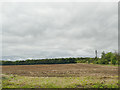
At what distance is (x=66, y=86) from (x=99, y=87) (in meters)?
1.32

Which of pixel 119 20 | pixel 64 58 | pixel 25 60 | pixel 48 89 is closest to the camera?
pixel 119 20

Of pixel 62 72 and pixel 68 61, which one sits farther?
pixel 68 61

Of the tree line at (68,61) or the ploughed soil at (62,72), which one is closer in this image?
the ploughed soil at (62,72)

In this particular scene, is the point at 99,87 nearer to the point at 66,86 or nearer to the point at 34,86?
the point at 66,86

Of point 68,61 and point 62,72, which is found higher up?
point 62,72

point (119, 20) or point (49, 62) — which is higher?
point (119, 20)

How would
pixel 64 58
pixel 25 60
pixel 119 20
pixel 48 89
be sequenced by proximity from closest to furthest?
pixel 119 20
pixel 48 89
pixel 25 60
pixel 64 58

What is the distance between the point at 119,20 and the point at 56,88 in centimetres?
332

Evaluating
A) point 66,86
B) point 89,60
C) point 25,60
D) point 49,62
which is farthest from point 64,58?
point 66,86

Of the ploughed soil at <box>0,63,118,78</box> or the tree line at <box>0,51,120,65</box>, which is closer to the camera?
the ploughed soil at <box>0,63,118,78</box>

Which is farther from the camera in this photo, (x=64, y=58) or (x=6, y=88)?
(x=64, y=58)

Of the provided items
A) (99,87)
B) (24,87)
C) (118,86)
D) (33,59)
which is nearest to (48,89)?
(24,87)

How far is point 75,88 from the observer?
4301 mm

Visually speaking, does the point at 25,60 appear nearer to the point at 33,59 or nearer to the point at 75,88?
the point at 33,59
